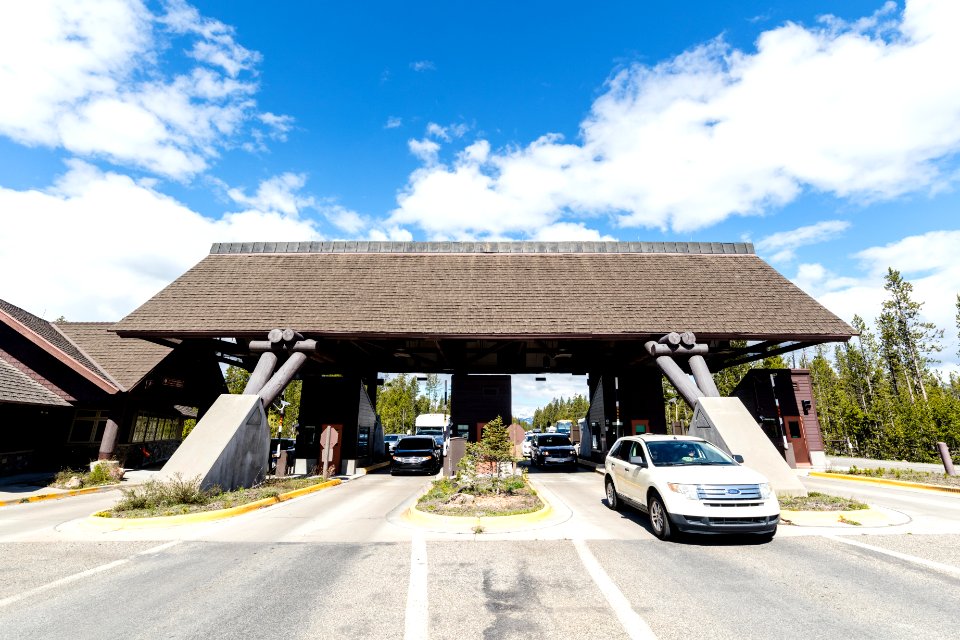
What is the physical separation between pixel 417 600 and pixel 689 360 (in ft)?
42.3

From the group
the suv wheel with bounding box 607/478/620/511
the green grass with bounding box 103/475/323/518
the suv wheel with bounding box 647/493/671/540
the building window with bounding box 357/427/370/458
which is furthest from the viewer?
the building window with bounding box 357/427/370/458

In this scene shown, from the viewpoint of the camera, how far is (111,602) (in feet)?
14.9

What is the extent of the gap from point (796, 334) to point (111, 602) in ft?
60.0

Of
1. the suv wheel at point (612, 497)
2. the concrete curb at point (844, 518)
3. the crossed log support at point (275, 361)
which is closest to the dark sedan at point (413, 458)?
the crossed log support at point (275, 361)

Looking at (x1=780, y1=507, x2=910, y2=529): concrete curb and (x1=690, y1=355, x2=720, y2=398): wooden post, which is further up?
(x1=690, y1=355, x2=720, y2=398): wooden post

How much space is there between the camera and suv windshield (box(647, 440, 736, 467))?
312 inches

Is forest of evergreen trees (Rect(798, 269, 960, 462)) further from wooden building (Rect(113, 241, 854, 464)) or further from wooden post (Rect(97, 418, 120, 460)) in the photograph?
wooden post (Rect(97, 418, 120, 460))

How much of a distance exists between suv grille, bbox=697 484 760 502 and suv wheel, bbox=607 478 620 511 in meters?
3.10

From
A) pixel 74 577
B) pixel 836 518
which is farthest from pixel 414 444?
pixel 836 518

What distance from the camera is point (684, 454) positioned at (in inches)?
324

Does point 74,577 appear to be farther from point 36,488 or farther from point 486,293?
point 486,293

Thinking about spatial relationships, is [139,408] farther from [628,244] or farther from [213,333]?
[628,244]

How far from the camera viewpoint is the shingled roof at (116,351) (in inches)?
721

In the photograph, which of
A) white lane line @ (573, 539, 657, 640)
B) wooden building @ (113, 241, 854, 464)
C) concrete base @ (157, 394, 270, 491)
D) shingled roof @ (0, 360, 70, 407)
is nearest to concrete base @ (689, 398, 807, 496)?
wooden building @ (113, 241, 854, 464)
